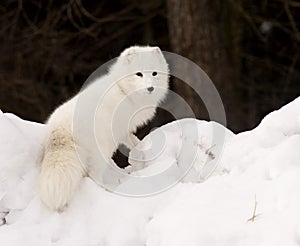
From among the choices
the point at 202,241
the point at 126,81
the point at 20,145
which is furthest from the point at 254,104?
the point at 202,241

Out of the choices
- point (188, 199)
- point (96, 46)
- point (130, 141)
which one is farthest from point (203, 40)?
point (188, 199)

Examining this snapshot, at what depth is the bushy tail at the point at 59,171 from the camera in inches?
123

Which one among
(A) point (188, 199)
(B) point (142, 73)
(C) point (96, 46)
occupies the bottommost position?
(C) point (96, 46)

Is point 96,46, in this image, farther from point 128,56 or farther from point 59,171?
point 59,171

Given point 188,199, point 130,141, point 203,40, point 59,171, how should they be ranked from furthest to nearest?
point 203,40 < point 130,141 < point 59,171 < point 188,199

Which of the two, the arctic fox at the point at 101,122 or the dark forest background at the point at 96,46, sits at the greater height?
the arctic fox at the point at 101,122

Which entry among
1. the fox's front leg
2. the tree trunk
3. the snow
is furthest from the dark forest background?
the snow

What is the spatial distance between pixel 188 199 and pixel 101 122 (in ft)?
3.90

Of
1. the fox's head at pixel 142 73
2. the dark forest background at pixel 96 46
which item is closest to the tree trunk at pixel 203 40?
the dark forest background at pixel 96 46

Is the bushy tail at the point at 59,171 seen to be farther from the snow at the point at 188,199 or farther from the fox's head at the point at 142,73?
the fox's head at the point at 142,73

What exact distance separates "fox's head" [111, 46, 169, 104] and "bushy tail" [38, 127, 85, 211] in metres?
0.71

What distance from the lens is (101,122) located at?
3893 millimetres

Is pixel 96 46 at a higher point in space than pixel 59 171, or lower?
lower

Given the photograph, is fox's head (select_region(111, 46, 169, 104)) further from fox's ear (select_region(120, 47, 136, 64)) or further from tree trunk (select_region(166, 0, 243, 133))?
tree trunk (select_region(166, 0, 243, 133))
